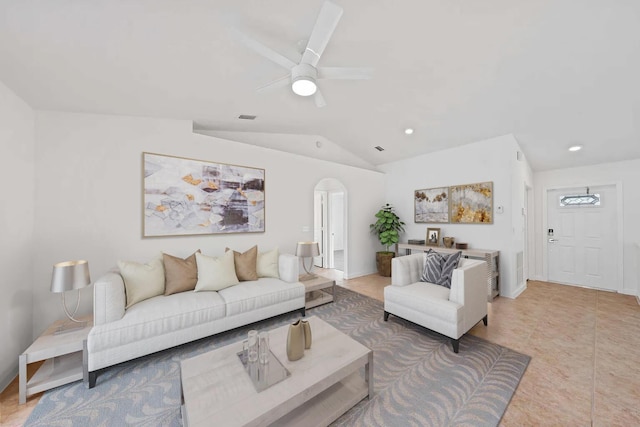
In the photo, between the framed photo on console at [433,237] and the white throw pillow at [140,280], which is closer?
the white throw pillow at [140,280]

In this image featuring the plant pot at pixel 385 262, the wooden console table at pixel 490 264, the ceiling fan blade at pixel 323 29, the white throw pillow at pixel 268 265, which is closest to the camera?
the ceiling fan blade at pixel 323 29

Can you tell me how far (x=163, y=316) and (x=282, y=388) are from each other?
4.90ft

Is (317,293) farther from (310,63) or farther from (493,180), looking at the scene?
(493,180)

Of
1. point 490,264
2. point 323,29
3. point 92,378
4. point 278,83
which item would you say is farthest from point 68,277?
point 490,264

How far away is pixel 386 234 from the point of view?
5.12 meters

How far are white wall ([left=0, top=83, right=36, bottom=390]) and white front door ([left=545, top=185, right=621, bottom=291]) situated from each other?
25.6 ft

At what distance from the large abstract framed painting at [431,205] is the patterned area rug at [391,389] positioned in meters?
2.64

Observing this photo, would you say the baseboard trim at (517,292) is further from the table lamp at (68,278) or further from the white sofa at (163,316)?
the table lamp at (68,278)

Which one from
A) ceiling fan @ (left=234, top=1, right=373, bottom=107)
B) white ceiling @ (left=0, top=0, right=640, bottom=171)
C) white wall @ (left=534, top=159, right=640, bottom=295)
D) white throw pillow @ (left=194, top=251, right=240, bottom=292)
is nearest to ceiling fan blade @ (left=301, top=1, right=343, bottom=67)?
ceiling fan @ (left=234, top=1, right=373, bottom=107)

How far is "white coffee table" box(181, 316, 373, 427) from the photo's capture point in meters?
1.23

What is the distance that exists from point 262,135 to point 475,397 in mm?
4316

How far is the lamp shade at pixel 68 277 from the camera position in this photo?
6.37ft

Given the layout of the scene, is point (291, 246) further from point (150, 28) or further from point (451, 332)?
point (150, 28)

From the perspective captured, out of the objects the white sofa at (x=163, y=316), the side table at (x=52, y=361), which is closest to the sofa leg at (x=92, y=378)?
the white sofa at (x=163, y=316)
